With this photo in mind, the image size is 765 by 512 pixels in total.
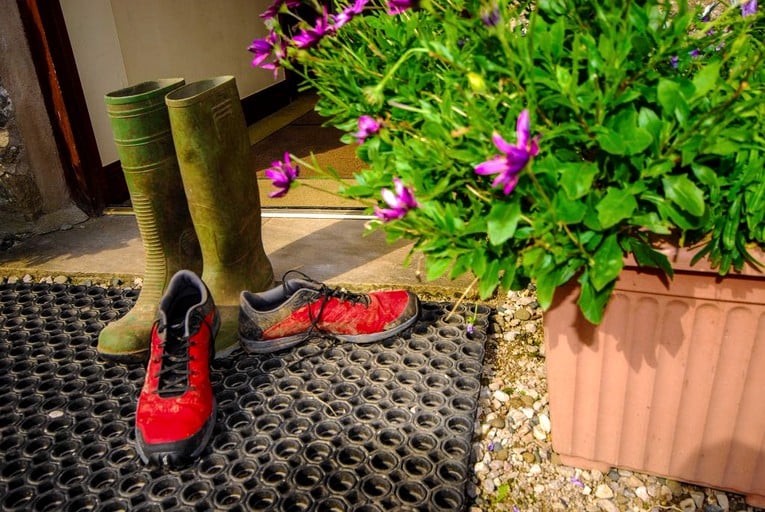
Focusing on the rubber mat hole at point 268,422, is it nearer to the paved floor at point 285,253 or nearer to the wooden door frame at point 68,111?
the paved floor at point 285,253

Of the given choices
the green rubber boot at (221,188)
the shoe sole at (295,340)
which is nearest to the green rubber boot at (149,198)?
the green rubber boot at (221,188)

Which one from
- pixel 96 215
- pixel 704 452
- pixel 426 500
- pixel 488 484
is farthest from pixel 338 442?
pixel 96 215

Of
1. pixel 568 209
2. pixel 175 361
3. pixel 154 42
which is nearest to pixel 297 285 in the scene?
pixel 175 361

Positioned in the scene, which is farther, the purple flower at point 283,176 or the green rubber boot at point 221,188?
the green rubber boot at point 221,188

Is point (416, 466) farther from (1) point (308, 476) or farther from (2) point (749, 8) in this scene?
(2) point (749, 8)

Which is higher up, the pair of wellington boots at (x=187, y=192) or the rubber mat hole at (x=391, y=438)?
the pair of wellington boots at (x=187, y=192)

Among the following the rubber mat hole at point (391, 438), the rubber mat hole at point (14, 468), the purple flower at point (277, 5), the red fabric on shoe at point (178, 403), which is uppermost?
the purple flower at point (277, 5)

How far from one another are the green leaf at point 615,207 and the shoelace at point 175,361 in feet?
4.60

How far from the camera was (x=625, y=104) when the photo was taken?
1.17 m

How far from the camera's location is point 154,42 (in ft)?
15.0

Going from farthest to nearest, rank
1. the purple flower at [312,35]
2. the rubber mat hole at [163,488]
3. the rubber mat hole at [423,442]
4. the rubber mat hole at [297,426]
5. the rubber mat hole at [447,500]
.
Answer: the rubber mat hole at [297,426]
the rubber mat hole at [423,442]
the rubber mat hole at [163,488]
the rubber mat hole at [447,500]
the purple flower at [312,35]

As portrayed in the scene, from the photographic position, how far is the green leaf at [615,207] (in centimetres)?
108

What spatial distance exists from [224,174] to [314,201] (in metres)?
1.45

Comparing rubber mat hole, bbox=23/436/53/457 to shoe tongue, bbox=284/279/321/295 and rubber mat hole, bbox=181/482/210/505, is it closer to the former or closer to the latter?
rubber mat hole, bbox=181/482/210/505
